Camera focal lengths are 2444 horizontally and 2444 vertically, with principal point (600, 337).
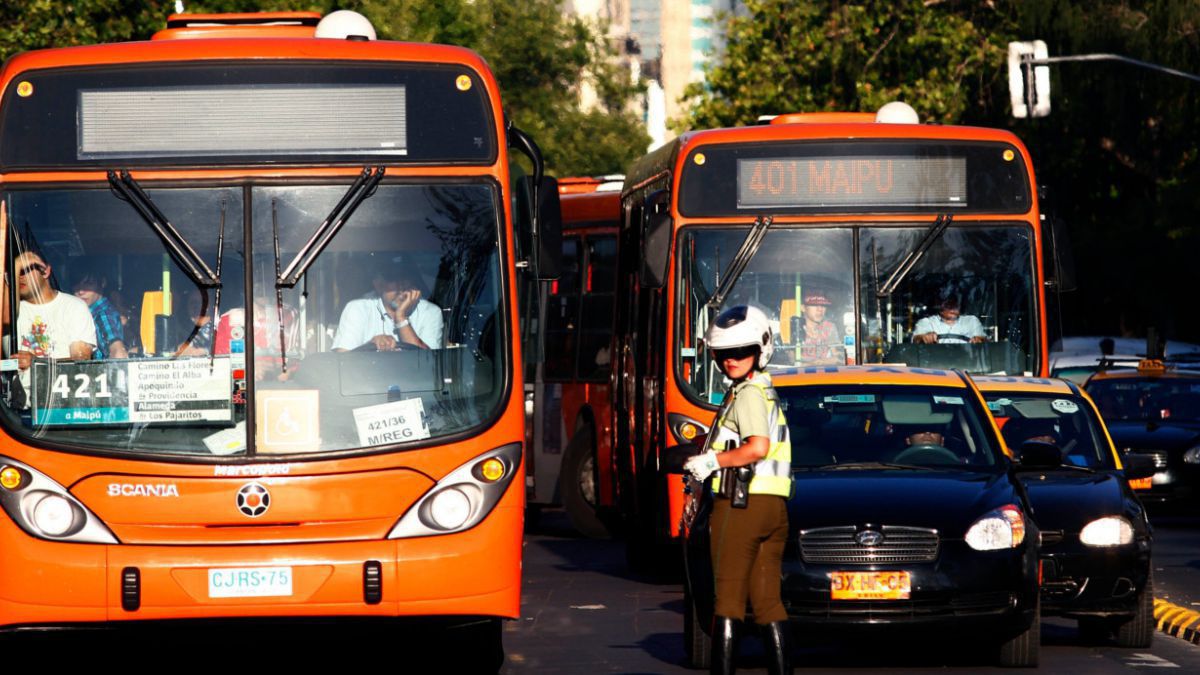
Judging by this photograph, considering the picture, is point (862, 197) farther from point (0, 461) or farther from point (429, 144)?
point (0, 461)

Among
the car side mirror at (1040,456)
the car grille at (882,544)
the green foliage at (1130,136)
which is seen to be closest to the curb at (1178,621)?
the car side mirror at (1040,456)

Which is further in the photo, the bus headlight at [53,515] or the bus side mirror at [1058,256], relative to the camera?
the bus side mirror at [1058,256]

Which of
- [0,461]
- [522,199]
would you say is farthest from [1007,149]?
[0,461]

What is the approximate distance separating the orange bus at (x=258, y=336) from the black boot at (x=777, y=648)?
1.63 metres

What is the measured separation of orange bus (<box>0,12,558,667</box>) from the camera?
34.7 ft

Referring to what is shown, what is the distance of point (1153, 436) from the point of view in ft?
77.4

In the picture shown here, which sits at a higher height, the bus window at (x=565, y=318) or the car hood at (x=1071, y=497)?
the bus window at (x=565, y=318)

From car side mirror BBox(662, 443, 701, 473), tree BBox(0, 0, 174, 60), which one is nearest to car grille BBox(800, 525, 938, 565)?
car side mirror BBox(662, 443, 701, 473)

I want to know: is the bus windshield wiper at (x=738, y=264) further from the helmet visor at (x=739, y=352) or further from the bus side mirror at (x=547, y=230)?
the helmet visor at (x=739, y=352)

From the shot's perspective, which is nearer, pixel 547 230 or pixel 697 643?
Result: pixel 547 230

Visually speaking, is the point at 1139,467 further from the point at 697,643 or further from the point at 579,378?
the point at 579,378

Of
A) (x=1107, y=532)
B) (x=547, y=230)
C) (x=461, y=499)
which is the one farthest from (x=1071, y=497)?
(x=461, y=499)

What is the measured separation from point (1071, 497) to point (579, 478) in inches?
350

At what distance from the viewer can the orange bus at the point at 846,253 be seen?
53.4ft
